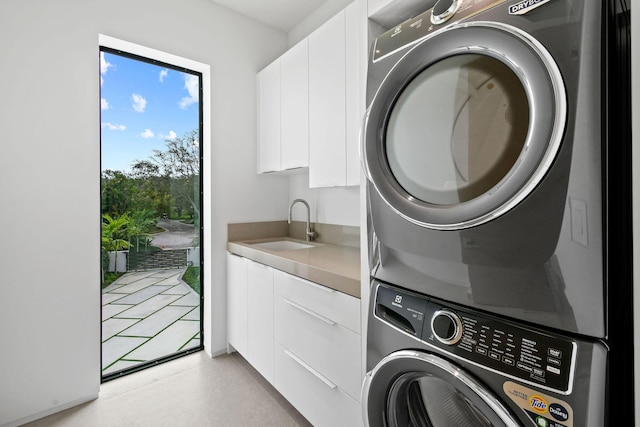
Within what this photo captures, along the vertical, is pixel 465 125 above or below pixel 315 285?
above

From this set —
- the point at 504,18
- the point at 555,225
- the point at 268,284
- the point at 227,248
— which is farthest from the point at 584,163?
the point at 227,248

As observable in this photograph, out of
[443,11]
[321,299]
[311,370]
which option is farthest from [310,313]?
[443,11]

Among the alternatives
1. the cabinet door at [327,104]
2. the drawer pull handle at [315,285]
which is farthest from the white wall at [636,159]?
the cabinet door at [327,104]

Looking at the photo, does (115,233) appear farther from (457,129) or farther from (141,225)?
(457,129)

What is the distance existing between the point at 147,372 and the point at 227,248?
1021 mm

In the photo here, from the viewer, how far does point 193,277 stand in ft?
8.28

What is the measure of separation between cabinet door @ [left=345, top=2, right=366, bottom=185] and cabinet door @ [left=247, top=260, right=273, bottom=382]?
30.5 inches

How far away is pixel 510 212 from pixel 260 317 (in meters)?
1.66

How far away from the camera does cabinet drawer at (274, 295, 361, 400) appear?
1.30 m

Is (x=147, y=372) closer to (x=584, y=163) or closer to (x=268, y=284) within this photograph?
(x=268, y=284)

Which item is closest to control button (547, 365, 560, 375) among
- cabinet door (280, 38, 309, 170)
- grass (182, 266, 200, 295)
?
cabinet door (280, 38, 309, 170)

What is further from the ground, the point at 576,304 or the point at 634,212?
the point at 634,212

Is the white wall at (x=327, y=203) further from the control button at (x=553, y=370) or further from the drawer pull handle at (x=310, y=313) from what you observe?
the control button at (x=553, y=370)

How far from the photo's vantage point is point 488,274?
77 centimetres
